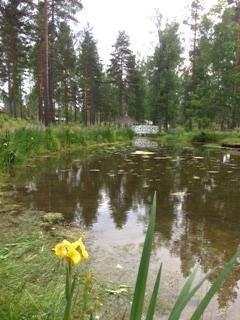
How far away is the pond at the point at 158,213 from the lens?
163 inches

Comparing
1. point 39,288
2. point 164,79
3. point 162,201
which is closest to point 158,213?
point 162,201

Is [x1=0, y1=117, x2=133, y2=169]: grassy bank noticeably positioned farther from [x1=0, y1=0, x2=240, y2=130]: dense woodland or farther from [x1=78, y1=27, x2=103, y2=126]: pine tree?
[x1=78, y1=27, x2=103, y2=126]: pine tree

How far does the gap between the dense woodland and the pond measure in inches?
458

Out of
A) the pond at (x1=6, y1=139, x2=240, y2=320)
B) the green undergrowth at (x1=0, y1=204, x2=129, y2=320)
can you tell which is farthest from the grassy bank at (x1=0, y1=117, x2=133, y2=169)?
the green undergrowth at (x1=0, y1=204, x2=129, y2=320)

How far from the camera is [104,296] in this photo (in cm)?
346

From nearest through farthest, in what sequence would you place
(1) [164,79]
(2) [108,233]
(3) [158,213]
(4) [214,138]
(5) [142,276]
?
(5) [142,276], (2) [108,233], (3) [158,213], (4) [214,138], (1) [164,79]

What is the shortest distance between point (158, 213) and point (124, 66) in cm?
4863

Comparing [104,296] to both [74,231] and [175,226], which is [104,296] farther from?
[175,226]

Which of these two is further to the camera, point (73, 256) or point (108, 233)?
point (108, 233)

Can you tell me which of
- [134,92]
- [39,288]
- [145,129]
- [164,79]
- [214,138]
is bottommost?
[145,129]

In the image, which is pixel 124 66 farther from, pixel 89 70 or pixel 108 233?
pixel 108 233

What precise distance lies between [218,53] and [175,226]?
30.3m

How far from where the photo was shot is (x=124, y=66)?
176 ft

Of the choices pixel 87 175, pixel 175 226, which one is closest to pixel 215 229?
pixel 175 226
